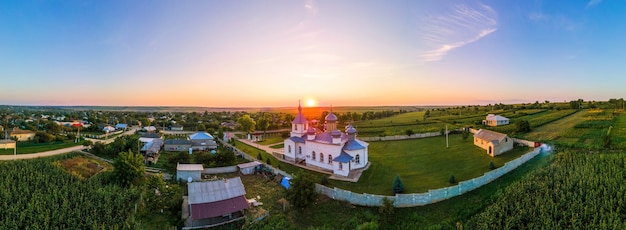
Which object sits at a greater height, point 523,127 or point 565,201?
point 523,127

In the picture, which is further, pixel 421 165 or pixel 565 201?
pixel 421 165

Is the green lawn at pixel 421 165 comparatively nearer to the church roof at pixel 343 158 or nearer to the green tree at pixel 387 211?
the church roof at pixel 343 158

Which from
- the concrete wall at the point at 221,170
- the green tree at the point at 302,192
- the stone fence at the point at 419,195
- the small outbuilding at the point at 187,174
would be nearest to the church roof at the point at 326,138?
the stone fence at the point at 419,195

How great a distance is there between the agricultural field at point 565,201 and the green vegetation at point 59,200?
2131cm

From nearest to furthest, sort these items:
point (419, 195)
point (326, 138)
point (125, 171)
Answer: point (419, 195) → point (125, 171) → point (326, 138)

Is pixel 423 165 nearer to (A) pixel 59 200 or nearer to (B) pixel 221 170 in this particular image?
(B) pixel 221 170

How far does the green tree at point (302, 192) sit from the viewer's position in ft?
65.3

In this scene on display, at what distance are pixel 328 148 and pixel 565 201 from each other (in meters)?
16.9

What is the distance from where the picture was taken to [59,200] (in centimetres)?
2039

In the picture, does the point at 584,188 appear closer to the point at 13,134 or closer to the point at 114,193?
the point at 114,193

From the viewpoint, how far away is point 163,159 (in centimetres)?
3512

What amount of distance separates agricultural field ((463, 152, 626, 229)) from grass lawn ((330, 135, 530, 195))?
11.8 feet

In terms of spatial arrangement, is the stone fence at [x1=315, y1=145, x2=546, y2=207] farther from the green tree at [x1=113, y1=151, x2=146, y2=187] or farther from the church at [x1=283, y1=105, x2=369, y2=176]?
the green tree at [x1=113, y1=151, x2=146, y2=187]

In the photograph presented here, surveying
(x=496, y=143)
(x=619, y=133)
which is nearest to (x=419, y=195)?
→ (x=496, y=143)
